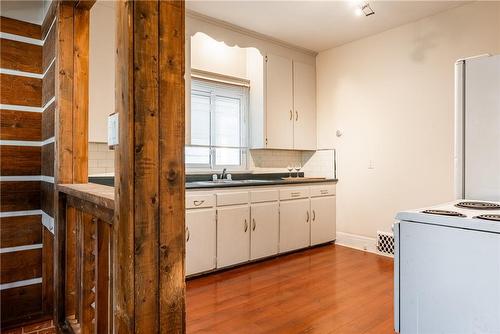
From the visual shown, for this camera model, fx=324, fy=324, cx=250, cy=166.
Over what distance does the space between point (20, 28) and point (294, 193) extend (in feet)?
9.75

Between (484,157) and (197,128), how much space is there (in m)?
2.80

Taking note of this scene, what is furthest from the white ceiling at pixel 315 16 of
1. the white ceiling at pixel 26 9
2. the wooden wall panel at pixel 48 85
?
the wooden wall panel at pixel 48 85

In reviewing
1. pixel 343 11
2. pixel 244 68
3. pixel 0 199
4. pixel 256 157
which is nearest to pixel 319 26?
pixel 343 11

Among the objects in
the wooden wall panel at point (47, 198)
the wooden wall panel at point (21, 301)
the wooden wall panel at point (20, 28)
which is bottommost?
the wooden wall panel at point (21, 301)

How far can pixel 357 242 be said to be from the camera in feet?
13.4

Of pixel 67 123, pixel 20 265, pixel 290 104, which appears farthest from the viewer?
pixel 290 104

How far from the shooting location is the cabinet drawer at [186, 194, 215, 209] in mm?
2963

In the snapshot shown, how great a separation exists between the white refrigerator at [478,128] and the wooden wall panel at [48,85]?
2.55 m

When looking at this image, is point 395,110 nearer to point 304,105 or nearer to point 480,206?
point 304,105

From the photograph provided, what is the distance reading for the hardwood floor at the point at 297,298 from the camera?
2160 millimetres

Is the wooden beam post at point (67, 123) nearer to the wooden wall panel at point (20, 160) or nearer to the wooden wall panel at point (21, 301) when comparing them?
the wooden wall panel at point (21, 301)

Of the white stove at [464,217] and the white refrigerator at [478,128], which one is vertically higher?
the white refrigerator at [478,128]

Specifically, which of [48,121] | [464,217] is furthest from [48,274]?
[464,217]

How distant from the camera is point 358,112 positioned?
409 centimetres
